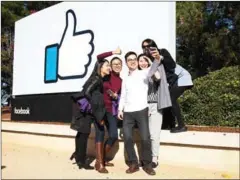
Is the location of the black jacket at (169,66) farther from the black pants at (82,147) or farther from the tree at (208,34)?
the tree at (208,34)

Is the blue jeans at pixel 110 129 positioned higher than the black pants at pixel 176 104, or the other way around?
the black pants at pixel 176 104

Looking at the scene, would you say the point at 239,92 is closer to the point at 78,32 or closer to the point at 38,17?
the point at 78,32

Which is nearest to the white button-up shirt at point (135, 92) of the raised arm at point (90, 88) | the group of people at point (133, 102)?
the group of people at point (133, 102)

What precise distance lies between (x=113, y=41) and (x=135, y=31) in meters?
0.72

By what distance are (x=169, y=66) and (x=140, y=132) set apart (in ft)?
3.75

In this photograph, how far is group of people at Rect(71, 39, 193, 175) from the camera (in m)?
6.62

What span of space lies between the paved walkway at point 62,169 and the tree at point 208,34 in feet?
23.8

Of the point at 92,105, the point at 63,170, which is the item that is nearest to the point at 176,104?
the point at 92,105

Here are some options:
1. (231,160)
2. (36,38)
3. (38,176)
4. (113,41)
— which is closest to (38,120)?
(36,38)

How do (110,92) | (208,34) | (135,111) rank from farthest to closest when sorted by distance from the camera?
(208,34) < (110,92) < (135,111)

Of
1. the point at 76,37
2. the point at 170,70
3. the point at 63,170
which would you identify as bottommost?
the point at 63,170

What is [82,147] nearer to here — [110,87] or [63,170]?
[63,170]

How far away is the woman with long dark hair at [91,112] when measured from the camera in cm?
695

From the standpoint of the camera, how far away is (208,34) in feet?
51.0
